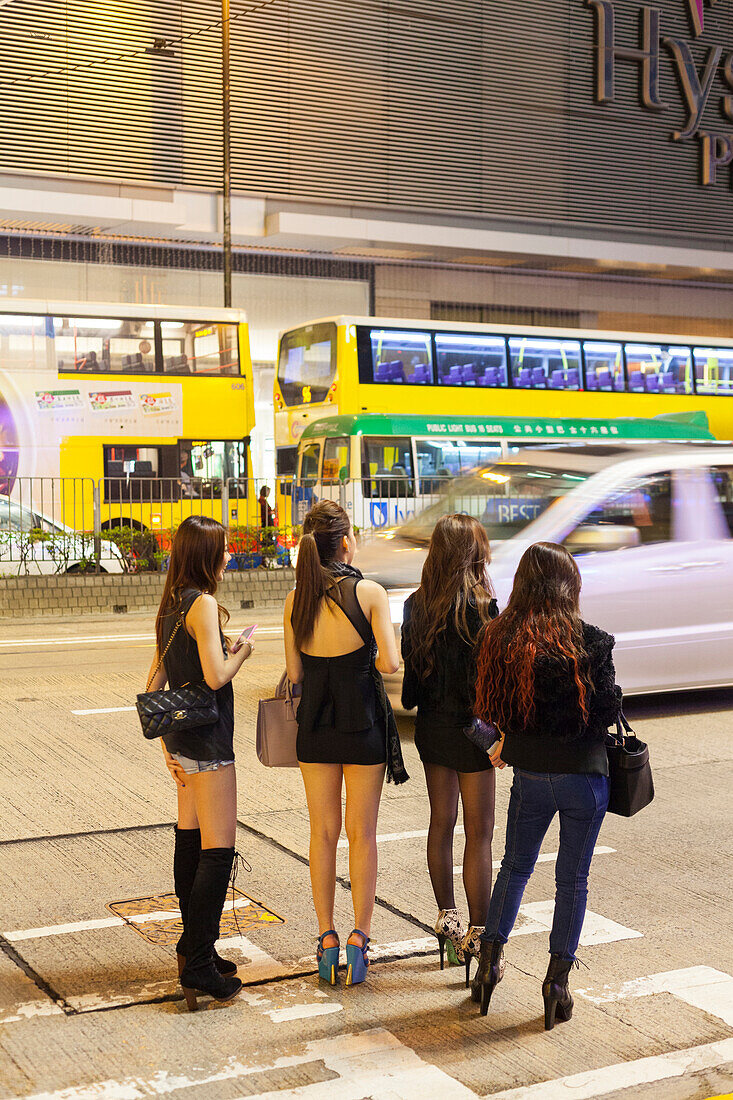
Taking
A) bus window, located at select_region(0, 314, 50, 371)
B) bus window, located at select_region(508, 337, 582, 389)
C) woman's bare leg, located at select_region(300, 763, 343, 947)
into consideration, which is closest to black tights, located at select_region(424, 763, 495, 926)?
woman's bare leg, located at select_region(300, 763, 343, 947)

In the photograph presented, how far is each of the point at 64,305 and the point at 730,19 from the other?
23.8 meters

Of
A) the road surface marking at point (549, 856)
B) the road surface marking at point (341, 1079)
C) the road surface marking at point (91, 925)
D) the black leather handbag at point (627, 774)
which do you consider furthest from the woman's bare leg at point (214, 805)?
the road surface marking at point (549, 856)

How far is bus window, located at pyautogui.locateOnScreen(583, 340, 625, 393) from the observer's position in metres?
23.6

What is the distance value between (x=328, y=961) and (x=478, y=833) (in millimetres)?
673

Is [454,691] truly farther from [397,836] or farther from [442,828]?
[397,836]

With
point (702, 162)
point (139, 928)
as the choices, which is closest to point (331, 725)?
point (139, 928)

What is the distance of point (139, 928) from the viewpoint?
481 centimetres

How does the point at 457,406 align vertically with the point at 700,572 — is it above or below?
above

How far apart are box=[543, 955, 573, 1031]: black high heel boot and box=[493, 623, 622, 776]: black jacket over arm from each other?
2.01 ft

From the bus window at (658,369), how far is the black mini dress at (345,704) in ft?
68.4

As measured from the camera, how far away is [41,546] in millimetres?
16562

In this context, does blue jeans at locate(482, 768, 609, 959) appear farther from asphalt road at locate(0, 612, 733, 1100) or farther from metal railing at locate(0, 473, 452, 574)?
metal railing at locate(0, 473, 452, 574)

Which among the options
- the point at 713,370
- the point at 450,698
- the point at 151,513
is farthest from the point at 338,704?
the point at 713,370

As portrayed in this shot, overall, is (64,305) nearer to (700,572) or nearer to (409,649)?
(700,572)
